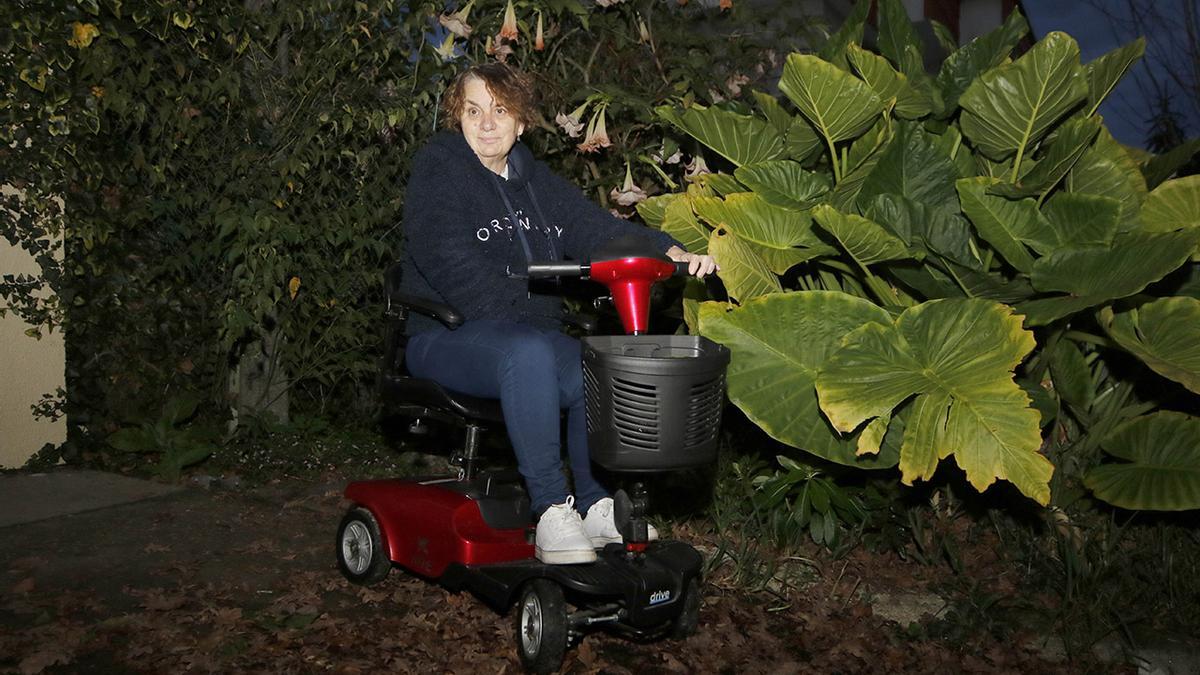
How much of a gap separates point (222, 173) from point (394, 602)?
208 centimetres

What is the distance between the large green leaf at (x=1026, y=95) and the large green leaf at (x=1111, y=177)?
9.2 inches

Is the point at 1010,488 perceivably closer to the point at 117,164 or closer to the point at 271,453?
the point at 271,453

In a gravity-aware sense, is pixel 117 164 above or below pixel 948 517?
above

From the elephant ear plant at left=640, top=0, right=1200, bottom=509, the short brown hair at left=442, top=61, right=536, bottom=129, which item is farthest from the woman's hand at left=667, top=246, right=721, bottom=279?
the short brown hair at left=442, top=61, right=536, bottom=129

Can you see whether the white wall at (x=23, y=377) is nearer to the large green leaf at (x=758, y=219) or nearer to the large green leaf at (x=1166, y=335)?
the large green leaf at (x=758, y=219)

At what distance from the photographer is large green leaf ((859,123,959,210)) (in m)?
3.12

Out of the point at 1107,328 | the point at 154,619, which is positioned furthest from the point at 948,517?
the point at 154,619

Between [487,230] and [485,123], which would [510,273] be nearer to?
[487,230]

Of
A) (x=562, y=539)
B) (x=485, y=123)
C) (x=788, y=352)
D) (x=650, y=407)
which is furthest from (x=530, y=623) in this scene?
(x=485, y=123)

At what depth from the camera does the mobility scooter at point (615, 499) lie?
2.39 m

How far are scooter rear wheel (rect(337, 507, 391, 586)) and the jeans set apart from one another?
0.57m

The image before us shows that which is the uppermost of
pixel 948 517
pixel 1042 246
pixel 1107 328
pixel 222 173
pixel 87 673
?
pixel 222 173

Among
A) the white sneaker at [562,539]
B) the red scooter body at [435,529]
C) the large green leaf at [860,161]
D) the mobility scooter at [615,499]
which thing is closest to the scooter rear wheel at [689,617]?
the mobility scooter at [615,499]

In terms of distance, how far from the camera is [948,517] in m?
3.62
